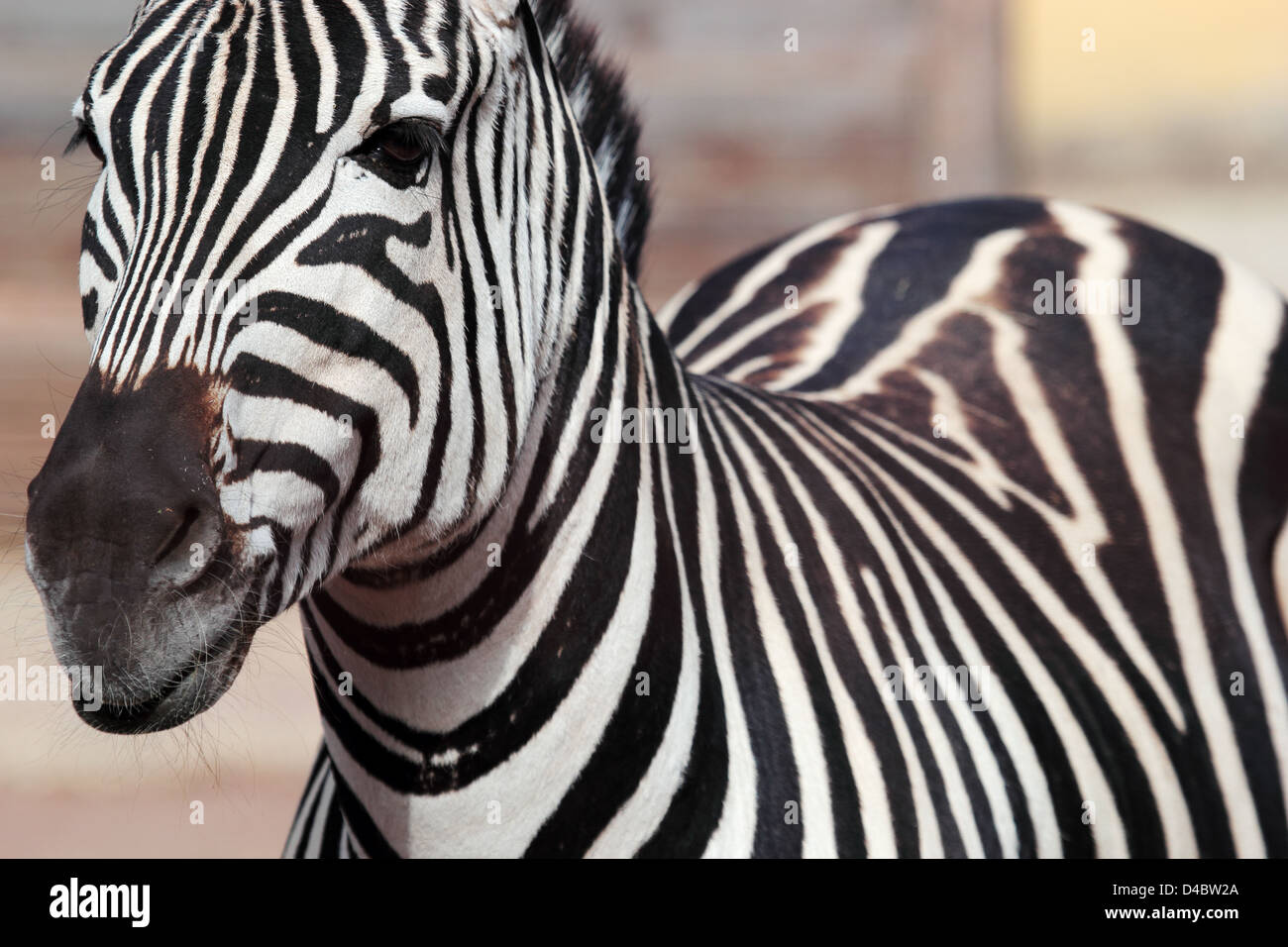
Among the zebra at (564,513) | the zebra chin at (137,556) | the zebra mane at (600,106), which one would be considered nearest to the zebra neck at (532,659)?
the zebra at (564,513)

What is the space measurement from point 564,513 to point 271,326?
44 centimetres

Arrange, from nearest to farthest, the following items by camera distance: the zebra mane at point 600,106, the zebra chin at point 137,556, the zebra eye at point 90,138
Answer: the zebra chin at point 137,556, the zebra eye at point 90,138, the zebra mane at point 600,106

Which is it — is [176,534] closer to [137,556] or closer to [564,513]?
[137,556]

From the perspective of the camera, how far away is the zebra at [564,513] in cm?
120

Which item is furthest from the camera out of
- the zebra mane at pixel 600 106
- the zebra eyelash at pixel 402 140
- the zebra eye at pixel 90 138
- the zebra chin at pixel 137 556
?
the zebra mane at pixel 600 106

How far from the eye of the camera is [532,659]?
1489mm

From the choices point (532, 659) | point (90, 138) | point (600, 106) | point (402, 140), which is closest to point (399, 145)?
point (402, 140)

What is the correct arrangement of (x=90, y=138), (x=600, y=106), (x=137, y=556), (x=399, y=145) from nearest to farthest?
(x=137, y=556) < (x=399, y=145) < (x=90, y=138) < (x=600, y=106)

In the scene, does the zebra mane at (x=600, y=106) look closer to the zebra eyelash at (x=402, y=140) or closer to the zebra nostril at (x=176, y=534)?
the zebra eyelash at (x=402, y=140)

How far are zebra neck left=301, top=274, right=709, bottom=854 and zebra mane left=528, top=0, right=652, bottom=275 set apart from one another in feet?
1.59

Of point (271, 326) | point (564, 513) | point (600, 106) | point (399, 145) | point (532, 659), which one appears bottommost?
point (532, 659)
